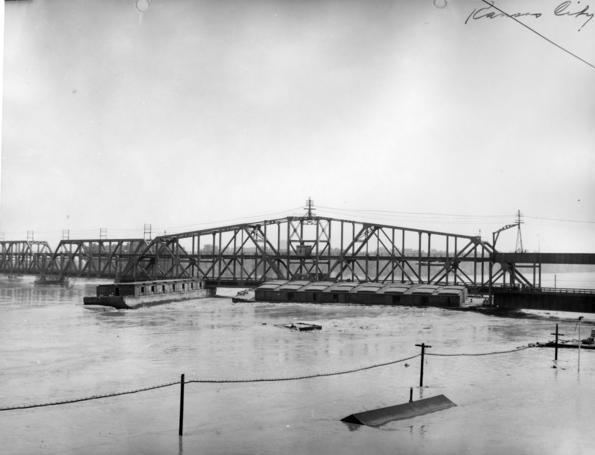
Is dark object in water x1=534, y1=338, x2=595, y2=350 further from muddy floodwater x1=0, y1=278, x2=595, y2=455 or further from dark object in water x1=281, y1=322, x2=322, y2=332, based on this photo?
dark object in water x1=281, y1=322, x2=322, y2=332

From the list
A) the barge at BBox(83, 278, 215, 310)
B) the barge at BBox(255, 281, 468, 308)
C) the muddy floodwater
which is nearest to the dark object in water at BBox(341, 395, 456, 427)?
the muddy floodwater

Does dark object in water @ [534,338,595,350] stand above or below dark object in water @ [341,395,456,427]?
above

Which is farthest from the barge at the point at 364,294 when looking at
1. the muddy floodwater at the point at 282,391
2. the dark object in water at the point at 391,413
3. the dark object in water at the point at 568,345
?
the dark object in water at the point at 391,413

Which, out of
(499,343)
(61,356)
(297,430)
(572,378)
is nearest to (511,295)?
(499,343)

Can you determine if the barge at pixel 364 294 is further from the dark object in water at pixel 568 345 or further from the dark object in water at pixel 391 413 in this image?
the dark object in water at pixel 391 413

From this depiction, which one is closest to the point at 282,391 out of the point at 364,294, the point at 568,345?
the point at 568,345
